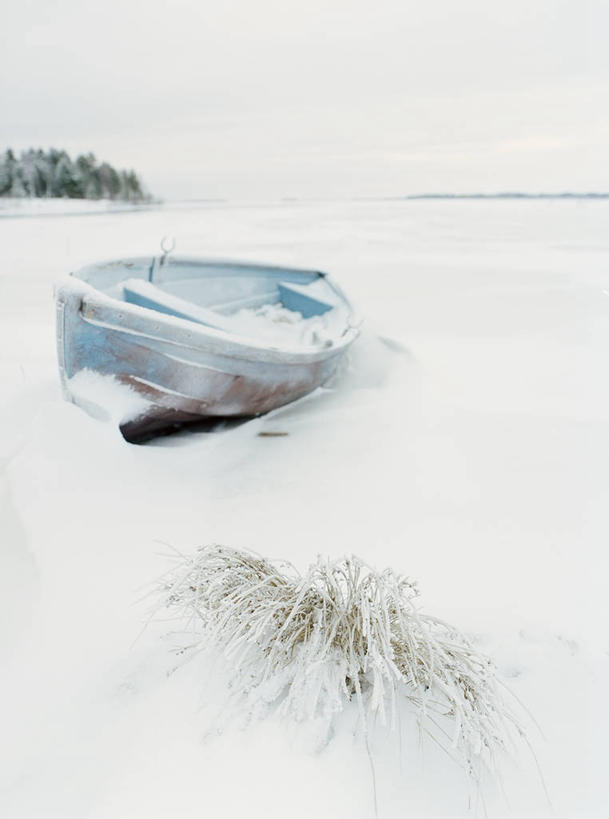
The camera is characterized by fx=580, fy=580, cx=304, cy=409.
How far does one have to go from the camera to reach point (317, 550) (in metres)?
2.48

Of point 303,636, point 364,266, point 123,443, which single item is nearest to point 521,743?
point 303,636

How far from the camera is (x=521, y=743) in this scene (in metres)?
1.40

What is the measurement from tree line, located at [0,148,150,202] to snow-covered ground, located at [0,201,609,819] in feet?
155

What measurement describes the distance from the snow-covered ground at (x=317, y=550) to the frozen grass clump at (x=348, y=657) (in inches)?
3.0

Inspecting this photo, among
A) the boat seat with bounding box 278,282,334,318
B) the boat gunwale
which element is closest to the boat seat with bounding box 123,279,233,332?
the boat gunwale

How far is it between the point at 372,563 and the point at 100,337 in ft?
5.69

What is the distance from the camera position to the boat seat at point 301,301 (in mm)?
5441

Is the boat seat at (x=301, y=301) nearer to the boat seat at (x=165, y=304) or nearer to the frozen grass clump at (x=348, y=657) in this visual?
the boat seat at (x=165, y=304)

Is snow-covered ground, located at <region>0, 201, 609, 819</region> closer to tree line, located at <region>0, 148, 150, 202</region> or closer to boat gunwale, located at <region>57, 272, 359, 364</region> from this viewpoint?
boat gunwale, located at <region>57, 272, 359, 364</region>

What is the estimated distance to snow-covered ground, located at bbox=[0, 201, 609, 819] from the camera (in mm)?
1275

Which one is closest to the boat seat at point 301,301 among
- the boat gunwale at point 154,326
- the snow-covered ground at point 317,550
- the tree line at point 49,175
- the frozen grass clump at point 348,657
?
the snow-covered ground at point 317,550

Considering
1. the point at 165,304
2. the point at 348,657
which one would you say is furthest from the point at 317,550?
the point at 165,304

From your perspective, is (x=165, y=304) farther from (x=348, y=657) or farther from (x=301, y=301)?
(x=348, y=657)

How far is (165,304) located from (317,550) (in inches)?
79.1
